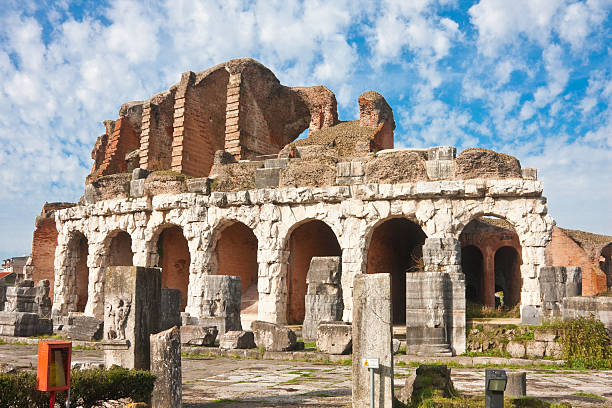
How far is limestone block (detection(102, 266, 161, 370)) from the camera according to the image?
269 inches

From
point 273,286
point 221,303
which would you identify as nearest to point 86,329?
point 221,303

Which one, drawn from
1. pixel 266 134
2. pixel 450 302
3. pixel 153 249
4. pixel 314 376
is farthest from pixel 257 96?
pixel 314 376

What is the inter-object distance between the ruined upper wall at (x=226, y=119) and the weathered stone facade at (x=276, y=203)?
0.21ft

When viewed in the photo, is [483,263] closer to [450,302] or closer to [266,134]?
[266,134]

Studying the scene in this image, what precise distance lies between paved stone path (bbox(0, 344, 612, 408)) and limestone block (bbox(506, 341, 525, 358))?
3.82 ft

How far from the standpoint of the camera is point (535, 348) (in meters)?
11.2

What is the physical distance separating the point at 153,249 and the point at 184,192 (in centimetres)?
227

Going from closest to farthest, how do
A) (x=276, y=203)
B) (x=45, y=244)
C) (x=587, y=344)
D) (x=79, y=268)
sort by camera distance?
(x=587, y=344) < (x=276, y=203) < (x=79, y=268) < (x=45, y=244)

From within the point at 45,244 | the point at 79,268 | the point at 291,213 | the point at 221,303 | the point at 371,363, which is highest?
the point at 291,213

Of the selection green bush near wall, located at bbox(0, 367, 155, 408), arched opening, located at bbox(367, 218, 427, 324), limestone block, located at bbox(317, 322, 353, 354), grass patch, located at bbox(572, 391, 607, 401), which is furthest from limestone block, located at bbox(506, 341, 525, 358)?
green bush near wall, located at bbox(0, 367, 155, 408)

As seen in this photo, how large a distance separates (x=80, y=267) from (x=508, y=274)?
1831cm

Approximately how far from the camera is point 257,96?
78.5 feet

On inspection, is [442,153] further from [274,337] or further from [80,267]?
[80,267]

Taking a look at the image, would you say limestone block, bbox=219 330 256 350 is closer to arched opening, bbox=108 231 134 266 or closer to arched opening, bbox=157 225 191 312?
arched opening, bbox=157 225 191 312
